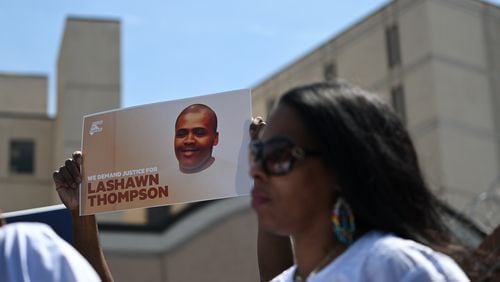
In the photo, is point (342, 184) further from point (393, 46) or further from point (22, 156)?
point (22, 156)

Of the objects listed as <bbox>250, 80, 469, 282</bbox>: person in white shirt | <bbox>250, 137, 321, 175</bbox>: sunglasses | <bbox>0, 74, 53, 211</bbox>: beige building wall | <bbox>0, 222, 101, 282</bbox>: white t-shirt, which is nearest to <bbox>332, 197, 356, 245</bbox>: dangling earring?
<bbox>250, 80, 469, 282</bbox>: person in white shirt

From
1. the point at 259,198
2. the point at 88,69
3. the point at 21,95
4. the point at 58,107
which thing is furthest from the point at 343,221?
the point at 21,95

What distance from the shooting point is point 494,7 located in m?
41.1

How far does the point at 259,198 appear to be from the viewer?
2.85m

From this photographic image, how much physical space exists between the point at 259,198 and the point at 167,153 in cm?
158

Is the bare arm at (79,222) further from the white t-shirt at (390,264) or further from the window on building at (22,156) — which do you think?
the window on building at (22,156)

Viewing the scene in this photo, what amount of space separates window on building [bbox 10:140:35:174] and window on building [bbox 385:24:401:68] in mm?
14150

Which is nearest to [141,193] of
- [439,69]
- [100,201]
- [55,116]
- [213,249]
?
[100,201]

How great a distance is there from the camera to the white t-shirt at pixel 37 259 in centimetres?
267

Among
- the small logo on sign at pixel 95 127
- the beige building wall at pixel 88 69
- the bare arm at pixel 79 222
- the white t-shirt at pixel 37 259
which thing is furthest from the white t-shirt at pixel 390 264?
the beige building wall at pixel 88 69

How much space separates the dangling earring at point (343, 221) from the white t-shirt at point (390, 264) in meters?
0.06

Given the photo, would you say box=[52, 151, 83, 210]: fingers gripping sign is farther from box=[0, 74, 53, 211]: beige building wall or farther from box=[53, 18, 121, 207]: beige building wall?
box=[0, 74, 53, 211]: beige building wall

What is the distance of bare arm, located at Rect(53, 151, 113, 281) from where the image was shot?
13.3 feet

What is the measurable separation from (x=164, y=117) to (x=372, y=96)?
163 centimetres
